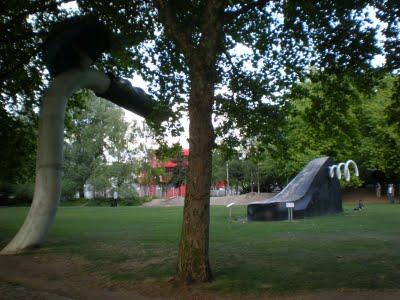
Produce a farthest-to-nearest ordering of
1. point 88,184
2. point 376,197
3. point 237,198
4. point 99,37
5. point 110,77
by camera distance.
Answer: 1. point 88,184
2. point 237,198
3. point 376,197
4. point 110,77
5. point 99,37

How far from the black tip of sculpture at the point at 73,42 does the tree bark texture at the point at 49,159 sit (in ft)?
1.39

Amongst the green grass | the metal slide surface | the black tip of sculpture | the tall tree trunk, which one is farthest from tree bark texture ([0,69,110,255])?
the metal slide surface

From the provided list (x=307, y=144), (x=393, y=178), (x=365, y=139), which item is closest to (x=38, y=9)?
(x=307, y=144)

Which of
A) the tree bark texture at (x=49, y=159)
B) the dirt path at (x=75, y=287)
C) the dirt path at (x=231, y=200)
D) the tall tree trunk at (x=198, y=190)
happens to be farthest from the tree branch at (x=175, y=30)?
the dirt path at (x=231, y=200)

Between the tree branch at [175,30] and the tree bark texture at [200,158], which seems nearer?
the tree bark texture at [200,158]

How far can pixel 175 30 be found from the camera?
9555 mm

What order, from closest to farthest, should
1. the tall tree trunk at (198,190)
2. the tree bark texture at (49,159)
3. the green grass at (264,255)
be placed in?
the tall tree trunk at (198,190), the green grass at (264,255), the tree bark texture at (49,159)

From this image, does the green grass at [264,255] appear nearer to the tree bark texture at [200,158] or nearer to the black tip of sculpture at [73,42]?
the tree bark texture at [200,158]

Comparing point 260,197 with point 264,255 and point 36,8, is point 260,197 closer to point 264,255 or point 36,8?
point 36,8

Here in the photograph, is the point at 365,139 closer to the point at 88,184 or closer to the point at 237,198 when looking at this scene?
the point at 237,198

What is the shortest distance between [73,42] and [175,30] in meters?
5.20

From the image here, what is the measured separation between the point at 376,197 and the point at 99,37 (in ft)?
149

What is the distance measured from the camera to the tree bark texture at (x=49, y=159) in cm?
1412

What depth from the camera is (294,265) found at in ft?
34.3
